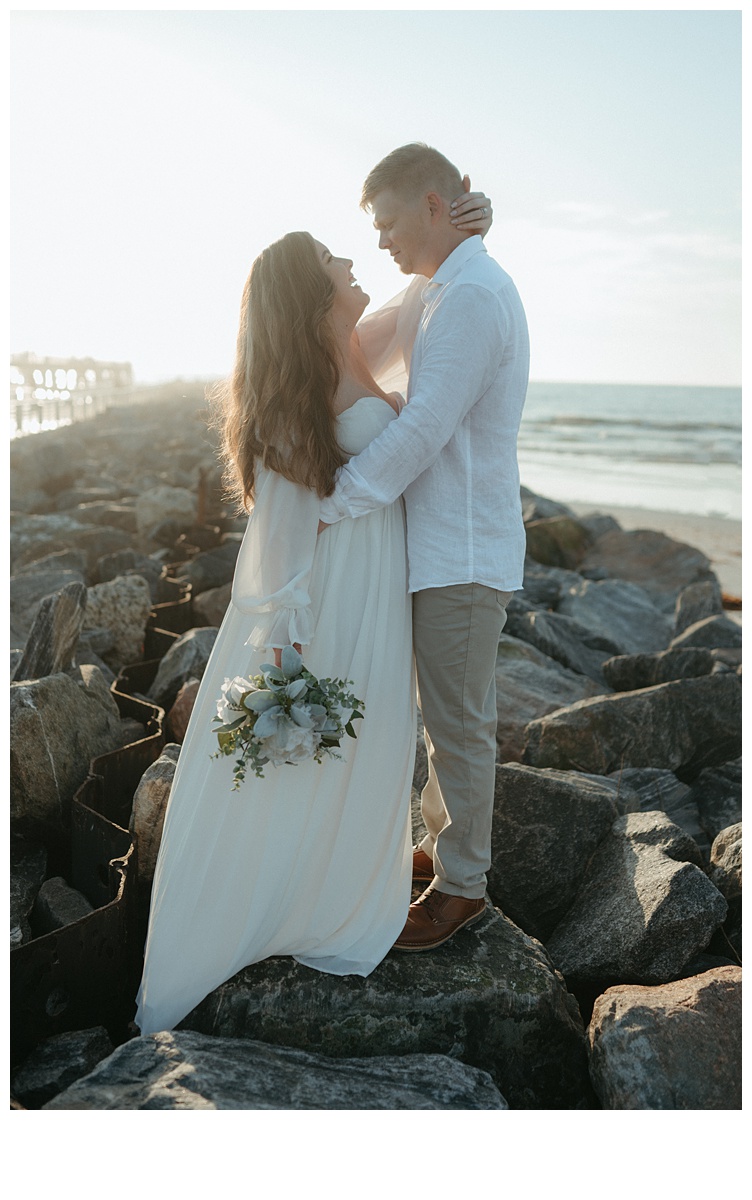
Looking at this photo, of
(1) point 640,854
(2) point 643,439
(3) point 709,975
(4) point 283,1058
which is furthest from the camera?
(2) point 643,439

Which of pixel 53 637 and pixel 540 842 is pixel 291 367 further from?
pixel 53 637

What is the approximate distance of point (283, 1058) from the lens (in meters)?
2.89

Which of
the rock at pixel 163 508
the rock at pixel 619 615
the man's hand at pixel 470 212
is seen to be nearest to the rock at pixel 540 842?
the man's hand at pixel 470 212

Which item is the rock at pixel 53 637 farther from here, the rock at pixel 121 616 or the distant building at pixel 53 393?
the distant building at pixel 53 393

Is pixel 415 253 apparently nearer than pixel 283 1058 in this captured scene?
No

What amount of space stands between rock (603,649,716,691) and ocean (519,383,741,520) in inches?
522

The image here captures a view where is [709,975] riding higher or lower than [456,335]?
lower

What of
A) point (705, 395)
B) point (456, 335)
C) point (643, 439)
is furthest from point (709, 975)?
point (705, 395)

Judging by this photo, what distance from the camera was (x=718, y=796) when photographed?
4945mm

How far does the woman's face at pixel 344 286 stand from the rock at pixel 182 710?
2.35 metres

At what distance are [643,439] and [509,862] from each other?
33.0 m

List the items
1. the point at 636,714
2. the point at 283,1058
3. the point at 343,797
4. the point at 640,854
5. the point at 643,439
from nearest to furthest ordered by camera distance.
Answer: the point at 283,1058 → the point at 343,797 → the point at 640,854 → the point at 636,714 → the point at 643,439

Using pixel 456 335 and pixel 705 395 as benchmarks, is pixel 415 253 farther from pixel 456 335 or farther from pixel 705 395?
pixel 705 395

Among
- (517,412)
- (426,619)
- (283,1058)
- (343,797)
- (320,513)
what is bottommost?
(283,1058)
